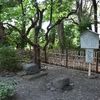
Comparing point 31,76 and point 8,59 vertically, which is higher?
point 8,59

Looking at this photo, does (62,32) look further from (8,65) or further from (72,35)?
(8,65)

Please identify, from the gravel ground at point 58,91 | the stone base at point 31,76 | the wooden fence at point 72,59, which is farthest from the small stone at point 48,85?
the wooden fence at point 72,59

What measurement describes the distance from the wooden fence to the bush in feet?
6.60

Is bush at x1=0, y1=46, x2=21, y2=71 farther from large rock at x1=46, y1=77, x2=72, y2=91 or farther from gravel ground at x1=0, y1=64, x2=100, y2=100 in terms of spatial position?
large rock at x1=46, y1=77, x2=72, y2=91

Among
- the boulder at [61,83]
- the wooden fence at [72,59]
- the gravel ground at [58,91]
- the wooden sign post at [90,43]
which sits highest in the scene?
the wooden sign post at [90,43]

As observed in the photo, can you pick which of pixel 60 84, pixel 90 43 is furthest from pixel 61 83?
pixel 90 43

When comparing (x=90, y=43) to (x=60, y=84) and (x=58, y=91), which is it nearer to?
(x=60, y=84)

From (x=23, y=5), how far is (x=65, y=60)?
305 centimetres

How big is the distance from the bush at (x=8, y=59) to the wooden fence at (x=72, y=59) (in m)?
2.01

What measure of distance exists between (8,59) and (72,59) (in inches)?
108

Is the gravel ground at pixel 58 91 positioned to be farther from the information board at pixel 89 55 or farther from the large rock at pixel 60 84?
the information board at pixel 89 55

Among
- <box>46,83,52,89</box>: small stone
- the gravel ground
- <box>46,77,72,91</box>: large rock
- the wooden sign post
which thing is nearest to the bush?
the gravel ground

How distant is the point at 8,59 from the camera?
649cm

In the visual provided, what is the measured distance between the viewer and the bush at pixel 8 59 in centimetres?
651
